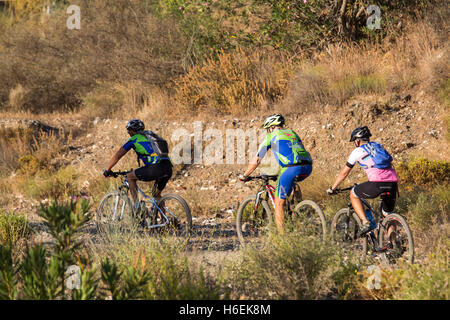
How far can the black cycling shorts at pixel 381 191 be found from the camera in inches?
216

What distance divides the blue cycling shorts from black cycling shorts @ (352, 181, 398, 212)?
0.76 meters

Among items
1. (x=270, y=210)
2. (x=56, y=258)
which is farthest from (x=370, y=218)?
(x=56, y=258)

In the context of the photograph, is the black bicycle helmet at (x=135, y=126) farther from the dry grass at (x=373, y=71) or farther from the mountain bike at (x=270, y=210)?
the dry grass at (x=373, y=71)

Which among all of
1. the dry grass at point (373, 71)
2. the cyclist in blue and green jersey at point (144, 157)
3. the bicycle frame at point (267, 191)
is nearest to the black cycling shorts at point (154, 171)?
the cyclist in blue and green jersey at point (144, 157)

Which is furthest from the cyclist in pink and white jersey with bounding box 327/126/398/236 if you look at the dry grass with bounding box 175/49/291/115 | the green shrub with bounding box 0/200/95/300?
the dry grass with bounding box 175/49/291/115

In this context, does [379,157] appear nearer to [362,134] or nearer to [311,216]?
[362,134]

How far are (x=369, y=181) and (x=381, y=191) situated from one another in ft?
→ 0.61

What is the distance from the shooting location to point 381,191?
5.49 metres

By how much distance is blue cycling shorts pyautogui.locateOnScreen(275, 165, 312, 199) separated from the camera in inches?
243

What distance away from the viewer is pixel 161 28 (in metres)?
15.5

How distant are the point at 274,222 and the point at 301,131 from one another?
562 cm

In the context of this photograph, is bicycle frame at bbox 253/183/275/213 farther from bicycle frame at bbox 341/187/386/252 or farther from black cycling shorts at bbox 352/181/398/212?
black cycling shorts at bbox 352/181/398/212
